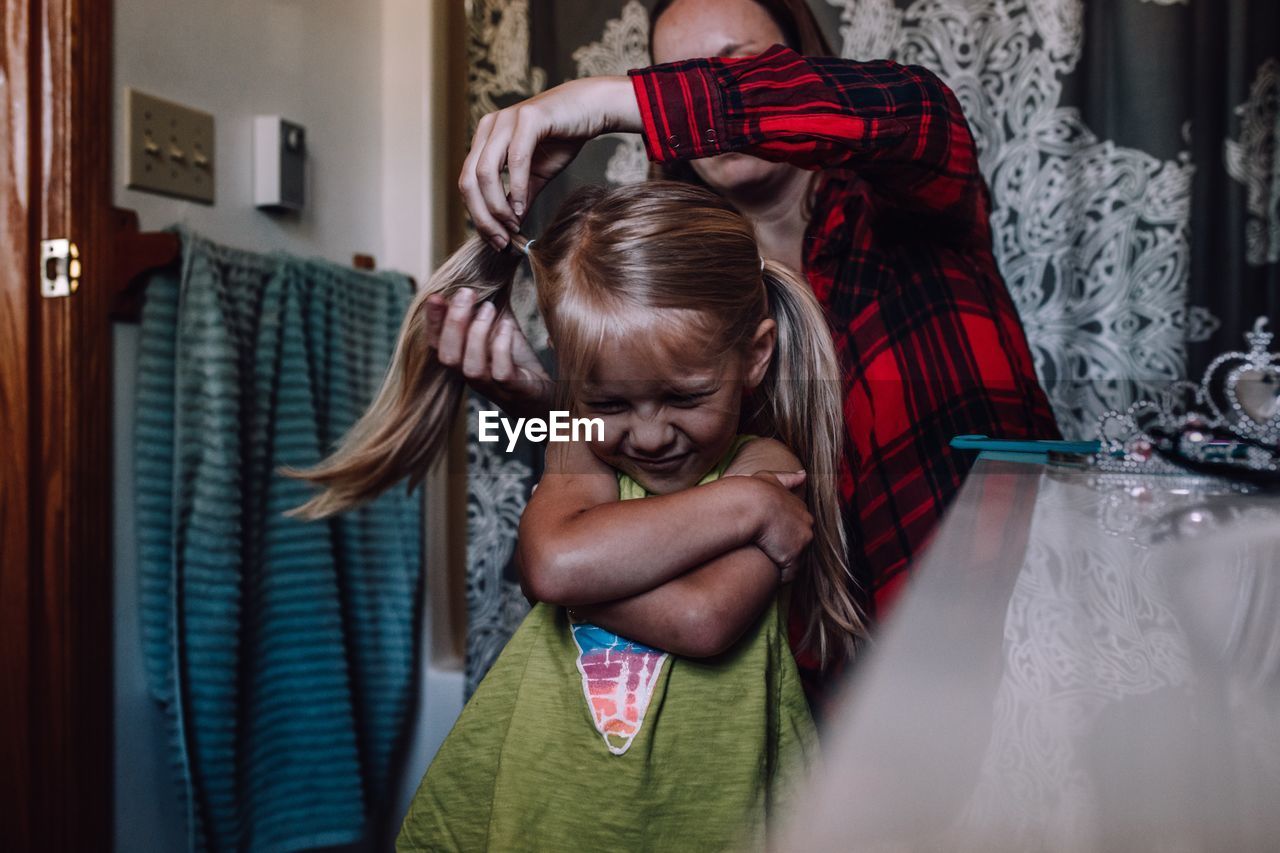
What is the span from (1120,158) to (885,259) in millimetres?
393

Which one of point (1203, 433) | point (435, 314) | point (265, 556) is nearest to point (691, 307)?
point (435, 314)

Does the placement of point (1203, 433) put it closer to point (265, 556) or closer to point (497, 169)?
point (497, 169)

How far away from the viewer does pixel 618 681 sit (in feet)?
1.37

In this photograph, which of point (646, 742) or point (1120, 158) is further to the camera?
point (1120, 158)

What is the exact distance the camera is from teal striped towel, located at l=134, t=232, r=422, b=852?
2.16ft

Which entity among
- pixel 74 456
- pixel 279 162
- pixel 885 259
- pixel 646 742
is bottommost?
pixel 646 742

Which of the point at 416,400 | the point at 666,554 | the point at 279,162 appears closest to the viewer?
the point at 666,554

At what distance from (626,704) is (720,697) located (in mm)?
44

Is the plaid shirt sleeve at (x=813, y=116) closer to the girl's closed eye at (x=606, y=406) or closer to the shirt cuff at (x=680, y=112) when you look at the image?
the shirt cuff at (x=680, y=112)

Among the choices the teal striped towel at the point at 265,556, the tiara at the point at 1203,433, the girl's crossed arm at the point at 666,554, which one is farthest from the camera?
the teal striped towel at the point at 265,556

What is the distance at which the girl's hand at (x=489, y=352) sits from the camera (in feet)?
1.50

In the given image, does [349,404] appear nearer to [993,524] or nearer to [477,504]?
[477,504]

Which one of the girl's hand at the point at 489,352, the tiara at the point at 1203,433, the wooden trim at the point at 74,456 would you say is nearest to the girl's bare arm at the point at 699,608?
the girl's hand at the point at 489,352

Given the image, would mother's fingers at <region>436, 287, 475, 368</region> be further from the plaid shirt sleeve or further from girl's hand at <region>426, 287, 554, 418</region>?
the plaid shirt sleeve
